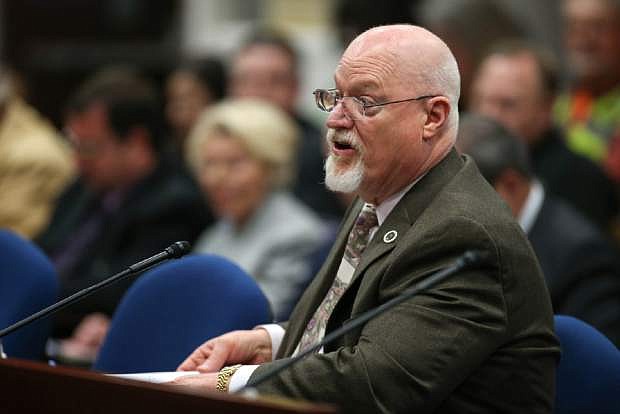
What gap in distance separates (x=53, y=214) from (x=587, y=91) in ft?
8.86

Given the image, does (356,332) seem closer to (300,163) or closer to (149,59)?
(300,163)

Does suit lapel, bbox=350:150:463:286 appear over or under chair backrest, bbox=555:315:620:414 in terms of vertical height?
over

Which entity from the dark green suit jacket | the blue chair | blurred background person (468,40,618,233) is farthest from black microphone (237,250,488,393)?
blurred background person (468,40,618,233)

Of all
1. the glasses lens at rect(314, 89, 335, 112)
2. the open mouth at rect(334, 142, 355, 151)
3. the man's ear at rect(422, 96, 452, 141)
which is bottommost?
the open mouth at rect(334, 142, 355, 151)

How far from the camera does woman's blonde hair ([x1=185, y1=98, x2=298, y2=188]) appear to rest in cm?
568

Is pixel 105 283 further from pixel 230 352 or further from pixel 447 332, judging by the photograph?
pixel 447 332

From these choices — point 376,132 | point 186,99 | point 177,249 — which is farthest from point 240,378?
point 186,99

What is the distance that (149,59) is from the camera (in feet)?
33.3

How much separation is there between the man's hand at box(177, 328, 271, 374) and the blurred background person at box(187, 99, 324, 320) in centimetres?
183

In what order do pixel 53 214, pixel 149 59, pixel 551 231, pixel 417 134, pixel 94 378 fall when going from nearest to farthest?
pixel 94 378, pixel 417 134, pixel 551 231, pixel 53 214, pixel 149 59

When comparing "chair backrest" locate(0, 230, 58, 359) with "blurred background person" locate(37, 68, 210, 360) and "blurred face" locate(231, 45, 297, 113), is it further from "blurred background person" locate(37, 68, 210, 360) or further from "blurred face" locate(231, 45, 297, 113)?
"blurred face" locate(231, 45, 297, 113)

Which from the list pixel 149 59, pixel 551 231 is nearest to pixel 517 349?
pixel 551 231

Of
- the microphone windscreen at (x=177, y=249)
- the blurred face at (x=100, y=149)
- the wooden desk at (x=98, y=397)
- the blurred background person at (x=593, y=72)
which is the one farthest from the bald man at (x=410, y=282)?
the blurred background person at (x=593, y=72)

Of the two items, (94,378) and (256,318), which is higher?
(94,378)
